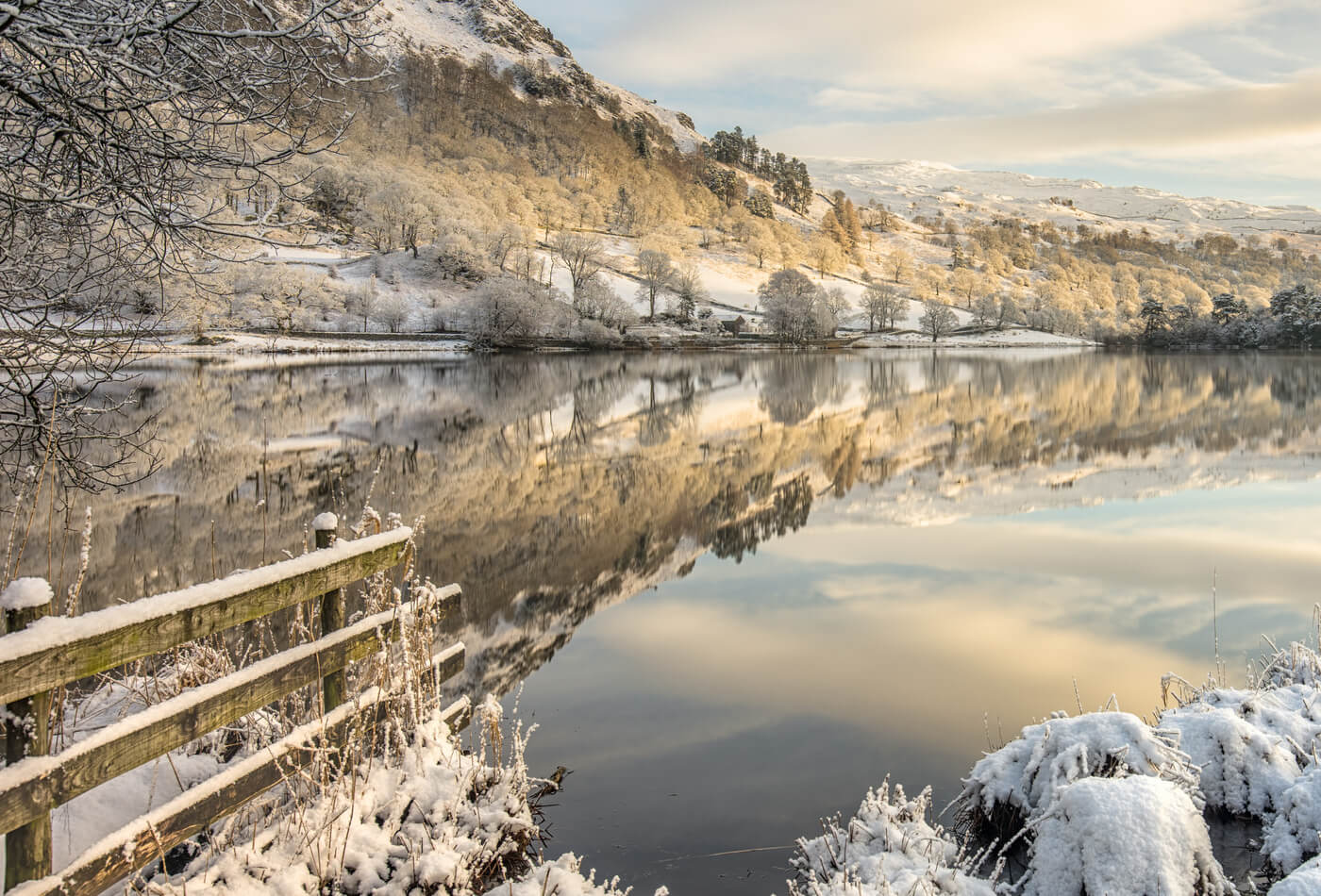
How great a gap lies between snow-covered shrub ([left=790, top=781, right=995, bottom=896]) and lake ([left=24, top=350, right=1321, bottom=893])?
0.25 meters

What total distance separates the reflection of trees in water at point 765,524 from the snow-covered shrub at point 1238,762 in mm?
6474

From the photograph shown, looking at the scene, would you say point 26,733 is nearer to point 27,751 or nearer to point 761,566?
point 27,751

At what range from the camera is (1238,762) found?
4332 mm

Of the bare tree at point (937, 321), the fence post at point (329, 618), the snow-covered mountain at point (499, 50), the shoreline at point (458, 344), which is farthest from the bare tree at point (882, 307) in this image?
the snow-covered mountain at point (499, 50)

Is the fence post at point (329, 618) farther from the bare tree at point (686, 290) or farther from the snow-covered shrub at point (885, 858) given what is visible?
the bare tree at point (686, 290)

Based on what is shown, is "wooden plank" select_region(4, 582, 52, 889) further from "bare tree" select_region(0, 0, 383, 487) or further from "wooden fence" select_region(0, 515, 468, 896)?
"bare tree" select_region(0, 0, 383, 487)

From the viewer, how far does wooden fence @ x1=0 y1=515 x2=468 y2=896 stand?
2674mm

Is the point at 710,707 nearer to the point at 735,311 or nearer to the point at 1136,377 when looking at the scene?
the point at 1136,377

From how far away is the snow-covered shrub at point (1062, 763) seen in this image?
13.1 ft

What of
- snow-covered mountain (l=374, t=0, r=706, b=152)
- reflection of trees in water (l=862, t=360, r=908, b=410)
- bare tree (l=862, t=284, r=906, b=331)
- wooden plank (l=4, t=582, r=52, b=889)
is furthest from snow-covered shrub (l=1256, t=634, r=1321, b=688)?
snow-covered mountain (l=374, t=0, r=706, b=152)

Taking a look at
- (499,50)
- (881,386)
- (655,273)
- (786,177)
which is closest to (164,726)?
(881,386)

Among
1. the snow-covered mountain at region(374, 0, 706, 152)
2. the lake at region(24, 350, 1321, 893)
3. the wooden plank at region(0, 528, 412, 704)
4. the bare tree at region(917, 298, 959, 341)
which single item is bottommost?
the lake at region(24, 350, 1321, 893)

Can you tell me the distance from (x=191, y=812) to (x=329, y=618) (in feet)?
3.76

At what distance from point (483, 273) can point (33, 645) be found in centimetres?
7493
